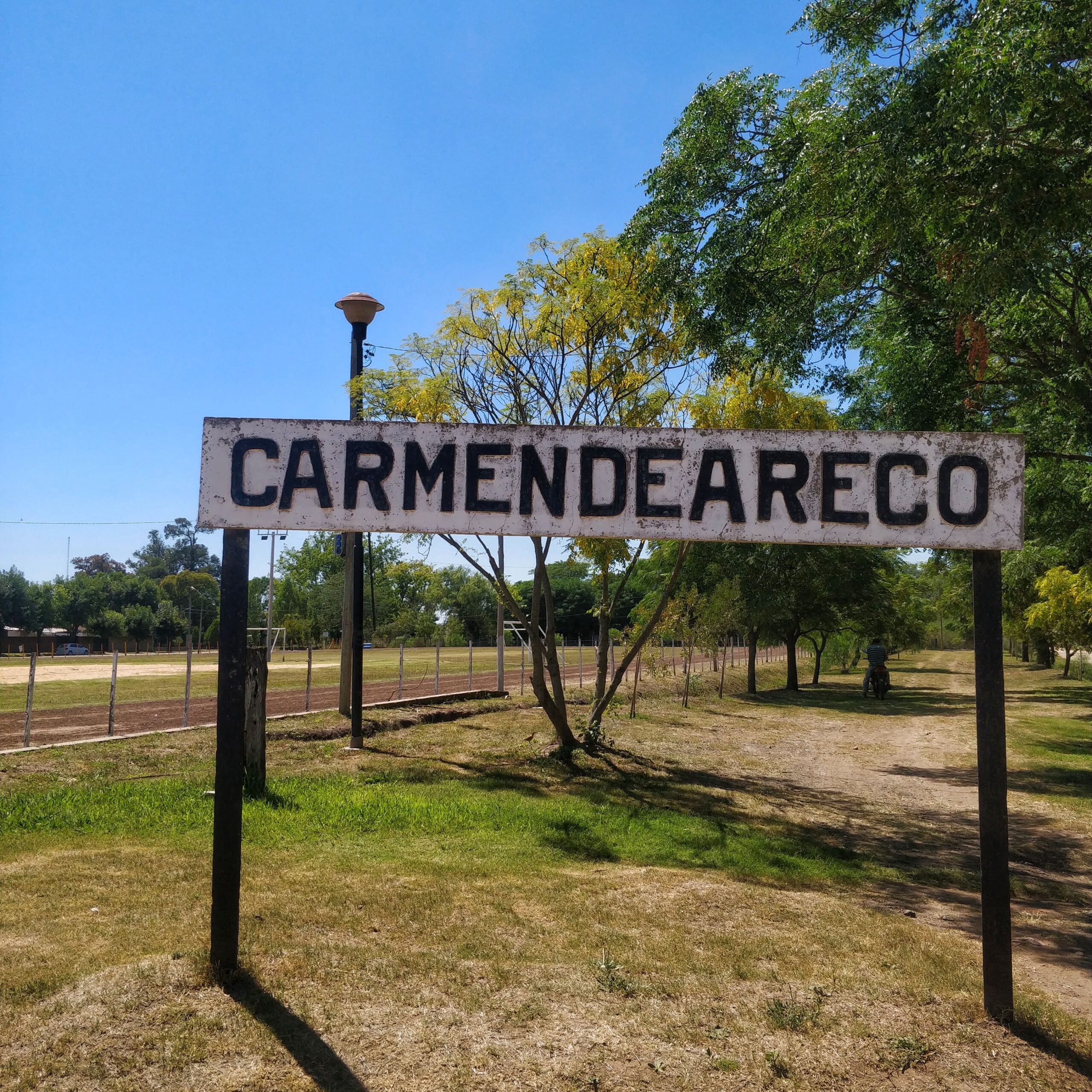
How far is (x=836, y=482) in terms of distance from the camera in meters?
4.97

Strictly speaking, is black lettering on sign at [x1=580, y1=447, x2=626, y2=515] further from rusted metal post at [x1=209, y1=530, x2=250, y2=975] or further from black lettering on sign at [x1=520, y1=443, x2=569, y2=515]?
rusted metal post at [x1=209, y1=530, x2=250, y2=975]

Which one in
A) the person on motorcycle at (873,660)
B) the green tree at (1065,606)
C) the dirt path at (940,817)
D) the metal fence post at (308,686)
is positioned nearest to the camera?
the dirt path at (940,817)

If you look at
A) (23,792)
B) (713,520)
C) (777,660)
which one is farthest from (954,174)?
(777,660)

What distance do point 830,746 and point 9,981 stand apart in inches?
641

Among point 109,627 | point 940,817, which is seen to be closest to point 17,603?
point 109,627

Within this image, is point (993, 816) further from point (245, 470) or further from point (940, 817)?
point (940, 817)

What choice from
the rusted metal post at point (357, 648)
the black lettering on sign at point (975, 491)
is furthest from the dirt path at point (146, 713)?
the black lettering on sign at point (975, 491)

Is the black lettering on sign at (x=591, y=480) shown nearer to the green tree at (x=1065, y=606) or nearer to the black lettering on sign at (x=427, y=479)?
the black lettering on sign at (x=427, y=479)

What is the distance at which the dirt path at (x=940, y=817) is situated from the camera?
6648 mm

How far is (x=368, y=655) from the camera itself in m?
64.7

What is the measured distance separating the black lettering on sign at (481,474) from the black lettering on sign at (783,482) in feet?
4.39

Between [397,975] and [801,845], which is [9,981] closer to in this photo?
[397,975]

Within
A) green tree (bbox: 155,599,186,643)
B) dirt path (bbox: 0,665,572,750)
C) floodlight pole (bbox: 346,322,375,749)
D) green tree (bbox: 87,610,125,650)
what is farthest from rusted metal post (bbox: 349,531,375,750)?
green tree (bbox: 155,599,186,643)

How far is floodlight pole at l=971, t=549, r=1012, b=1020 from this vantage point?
15.4 feet
